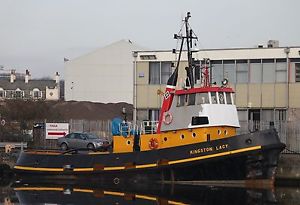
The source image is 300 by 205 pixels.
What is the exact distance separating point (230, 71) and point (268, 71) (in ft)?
8.54

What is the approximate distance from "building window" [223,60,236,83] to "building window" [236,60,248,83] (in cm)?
27

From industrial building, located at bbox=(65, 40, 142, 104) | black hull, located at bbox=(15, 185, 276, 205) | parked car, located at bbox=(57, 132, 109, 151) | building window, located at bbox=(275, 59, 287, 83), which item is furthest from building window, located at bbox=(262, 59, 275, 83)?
industrial building, located at bbox=(65, 40, 142, 104)

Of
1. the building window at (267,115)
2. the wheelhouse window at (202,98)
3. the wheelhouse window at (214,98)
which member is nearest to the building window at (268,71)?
the building window at (267,115)

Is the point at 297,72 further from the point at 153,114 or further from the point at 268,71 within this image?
the point at 153,114

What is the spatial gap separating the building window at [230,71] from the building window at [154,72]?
481 centimetres

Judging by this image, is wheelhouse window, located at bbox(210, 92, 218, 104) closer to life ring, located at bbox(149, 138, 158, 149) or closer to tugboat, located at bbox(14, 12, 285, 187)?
tugboat, located at bbox(14, 12, 285, 187)

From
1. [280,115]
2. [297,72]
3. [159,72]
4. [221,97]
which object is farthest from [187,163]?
[159,72]

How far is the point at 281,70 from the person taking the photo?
1583 inches

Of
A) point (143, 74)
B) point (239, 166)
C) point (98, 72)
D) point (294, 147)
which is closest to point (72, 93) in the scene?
point (98, 72)

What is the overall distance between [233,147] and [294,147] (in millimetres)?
9782

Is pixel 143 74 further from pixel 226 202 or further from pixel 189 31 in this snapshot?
pixel 226 202

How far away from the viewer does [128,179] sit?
29.9m

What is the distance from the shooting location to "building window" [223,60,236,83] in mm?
41531

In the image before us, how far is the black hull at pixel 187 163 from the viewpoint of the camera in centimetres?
2764
